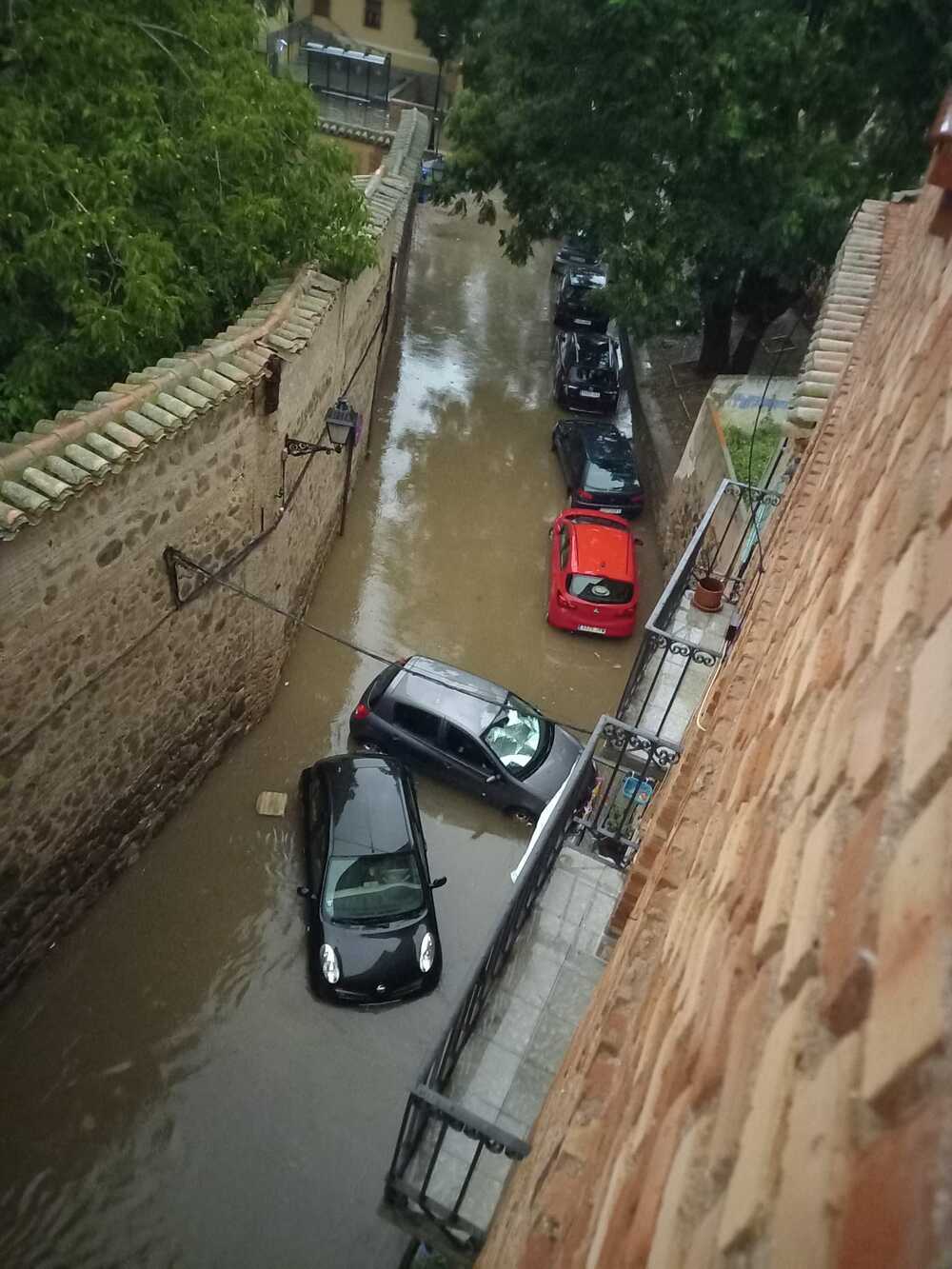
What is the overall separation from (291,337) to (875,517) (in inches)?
271

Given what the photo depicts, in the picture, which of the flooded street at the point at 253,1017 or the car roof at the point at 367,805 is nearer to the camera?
the flooded street at the point at 253,1017

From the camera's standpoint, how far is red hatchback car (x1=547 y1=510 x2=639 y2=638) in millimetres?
11922

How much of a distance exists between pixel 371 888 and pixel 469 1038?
297 centimetres

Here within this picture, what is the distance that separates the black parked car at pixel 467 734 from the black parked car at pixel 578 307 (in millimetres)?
12499

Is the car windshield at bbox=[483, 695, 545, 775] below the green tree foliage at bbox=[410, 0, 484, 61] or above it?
below

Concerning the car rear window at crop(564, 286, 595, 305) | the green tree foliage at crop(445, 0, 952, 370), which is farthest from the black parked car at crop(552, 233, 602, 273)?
the green tree foliage at crop(445, 0, 952, 370)

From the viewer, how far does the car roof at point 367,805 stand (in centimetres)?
819

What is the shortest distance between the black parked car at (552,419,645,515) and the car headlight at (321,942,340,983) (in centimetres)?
880

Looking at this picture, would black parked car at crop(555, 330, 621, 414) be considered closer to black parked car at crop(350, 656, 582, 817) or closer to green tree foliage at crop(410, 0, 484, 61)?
black parked car at crop(350, 656, 582, 817)

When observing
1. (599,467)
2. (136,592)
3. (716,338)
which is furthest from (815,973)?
(716,338)

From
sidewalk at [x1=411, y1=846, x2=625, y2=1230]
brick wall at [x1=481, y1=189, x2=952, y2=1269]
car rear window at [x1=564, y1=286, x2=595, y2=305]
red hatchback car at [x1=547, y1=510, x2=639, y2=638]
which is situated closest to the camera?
brick wall at [x1=481, y1=189, x2=952, y2=1269]

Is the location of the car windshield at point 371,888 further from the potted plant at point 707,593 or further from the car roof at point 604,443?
the car roof at point 604,443

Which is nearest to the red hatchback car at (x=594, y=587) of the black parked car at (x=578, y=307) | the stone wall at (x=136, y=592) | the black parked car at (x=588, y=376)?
the stone wall at (x=136, y=592)

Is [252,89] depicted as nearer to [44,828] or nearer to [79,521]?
[79,521]
